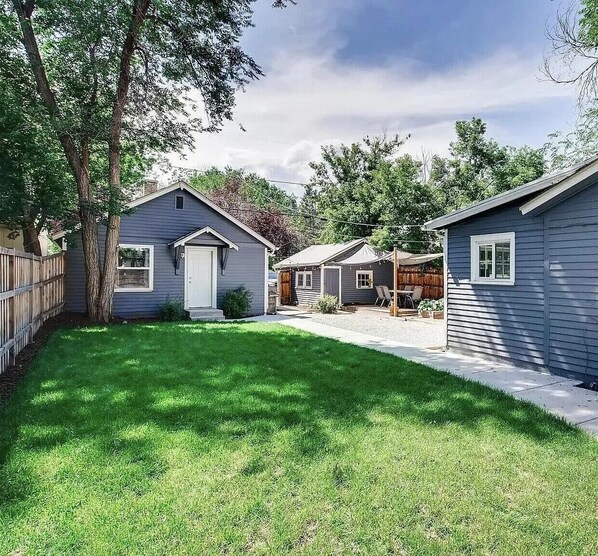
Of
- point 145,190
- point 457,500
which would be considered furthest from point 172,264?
point 457,500

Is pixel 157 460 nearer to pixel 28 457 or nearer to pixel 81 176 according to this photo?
pixel 28 457

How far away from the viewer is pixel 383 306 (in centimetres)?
1966

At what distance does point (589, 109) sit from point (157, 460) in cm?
1360

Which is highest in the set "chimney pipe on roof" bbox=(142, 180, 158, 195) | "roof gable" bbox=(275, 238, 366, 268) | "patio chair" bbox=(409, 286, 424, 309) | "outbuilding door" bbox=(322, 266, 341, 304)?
"chimney pipe on roof" bbox=(142, 180, 158, 195)

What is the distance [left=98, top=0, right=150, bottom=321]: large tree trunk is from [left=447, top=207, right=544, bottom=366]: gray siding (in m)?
8.39

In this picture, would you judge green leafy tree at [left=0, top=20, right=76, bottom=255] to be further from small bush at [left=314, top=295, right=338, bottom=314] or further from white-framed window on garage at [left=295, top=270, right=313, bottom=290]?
white-framed window on garage at [left=295, top=270, right=313, bottom=290]

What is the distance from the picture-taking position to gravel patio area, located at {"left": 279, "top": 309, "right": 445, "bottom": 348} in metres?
9.56

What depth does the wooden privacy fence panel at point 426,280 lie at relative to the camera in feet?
63.3

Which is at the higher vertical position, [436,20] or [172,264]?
[436,20]

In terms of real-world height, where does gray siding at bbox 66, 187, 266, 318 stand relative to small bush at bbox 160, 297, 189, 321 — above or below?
above

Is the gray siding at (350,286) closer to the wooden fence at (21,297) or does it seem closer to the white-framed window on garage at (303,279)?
the white-framed window on garage at (303,279)

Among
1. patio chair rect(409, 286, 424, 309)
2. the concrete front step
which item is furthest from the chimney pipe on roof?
patio chair rect(409, 286, 424, 309)

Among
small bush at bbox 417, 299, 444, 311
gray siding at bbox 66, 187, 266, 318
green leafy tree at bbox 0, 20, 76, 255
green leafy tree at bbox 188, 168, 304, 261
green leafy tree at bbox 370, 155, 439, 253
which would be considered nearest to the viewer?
green leafy tree at bbox 0, 20, 76, 255

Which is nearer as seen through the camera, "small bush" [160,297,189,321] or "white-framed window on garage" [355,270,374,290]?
"small bush" [160,297,189,321]
